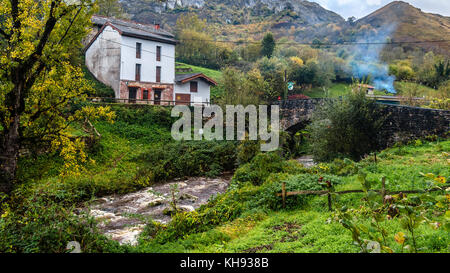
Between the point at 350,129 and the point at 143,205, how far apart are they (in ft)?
35.8

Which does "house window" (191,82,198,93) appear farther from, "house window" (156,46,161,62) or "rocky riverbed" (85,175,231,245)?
"rocky riverbed" (85,175,231,245)

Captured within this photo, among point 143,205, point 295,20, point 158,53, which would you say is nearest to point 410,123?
point 143,205

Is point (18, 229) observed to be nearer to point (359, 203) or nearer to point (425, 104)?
point (359, 203)

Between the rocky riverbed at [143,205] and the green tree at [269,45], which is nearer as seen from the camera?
the rocky riverbed at [143,205]

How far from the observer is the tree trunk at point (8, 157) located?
8242 millimetres

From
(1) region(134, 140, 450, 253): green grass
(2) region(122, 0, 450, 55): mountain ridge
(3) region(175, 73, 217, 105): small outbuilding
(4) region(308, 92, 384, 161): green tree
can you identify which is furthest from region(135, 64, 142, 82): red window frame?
(2) region(122, 0, 450, 55): mountain ridge

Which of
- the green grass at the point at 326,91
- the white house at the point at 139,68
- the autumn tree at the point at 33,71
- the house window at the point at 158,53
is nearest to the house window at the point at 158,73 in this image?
the white house at the point at 139,68

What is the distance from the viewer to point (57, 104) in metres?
9.97

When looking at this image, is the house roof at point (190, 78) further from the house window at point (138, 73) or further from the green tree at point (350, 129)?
the green tree at point (350, 129)

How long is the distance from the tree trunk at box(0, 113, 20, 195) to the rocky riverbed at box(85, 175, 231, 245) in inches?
90.4

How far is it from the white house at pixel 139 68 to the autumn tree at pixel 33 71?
1855cm
